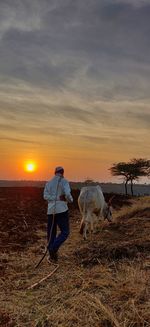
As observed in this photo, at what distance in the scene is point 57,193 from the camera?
1120cm

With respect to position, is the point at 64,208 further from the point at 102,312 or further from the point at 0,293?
the point at 102,312

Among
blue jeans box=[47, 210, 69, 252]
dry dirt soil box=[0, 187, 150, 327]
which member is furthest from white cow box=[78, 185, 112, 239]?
blue jeans box=[47, 210, 69, 252]

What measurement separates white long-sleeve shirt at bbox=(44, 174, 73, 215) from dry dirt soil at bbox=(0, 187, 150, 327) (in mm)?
1093

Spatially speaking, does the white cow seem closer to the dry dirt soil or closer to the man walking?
the dry dirt soil

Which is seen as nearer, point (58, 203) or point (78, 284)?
point (78, 284)

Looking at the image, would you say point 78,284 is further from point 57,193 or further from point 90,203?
point 90,203

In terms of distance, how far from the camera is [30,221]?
19.5 m

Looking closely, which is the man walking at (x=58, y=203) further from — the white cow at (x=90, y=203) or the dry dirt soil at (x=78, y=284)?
the white cow at (x=90, y=203)

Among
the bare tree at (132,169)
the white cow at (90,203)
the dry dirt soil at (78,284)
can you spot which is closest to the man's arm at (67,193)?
the dry dirt soil at (78,284)

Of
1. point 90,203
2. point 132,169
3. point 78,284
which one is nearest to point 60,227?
point 78,284

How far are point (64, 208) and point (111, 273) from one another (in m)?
2.68

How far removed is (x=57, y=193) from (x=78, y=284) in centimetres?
324

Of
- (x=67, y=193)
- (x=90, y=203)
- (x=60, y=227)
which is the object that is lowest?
(x=60, y=227)

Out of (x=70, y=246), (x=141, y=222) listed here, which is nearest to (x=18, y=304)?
(x=70, y=246)
